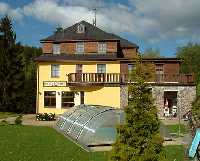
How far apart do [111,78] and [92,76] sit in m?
2.00

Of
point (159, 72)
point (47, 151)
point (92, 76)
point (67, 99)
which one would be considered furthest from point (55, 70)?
point (47, 151)

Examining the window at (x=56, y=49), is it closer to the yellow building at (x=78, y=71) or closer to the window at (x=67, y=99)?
the yellow building at (x=78, y=71)

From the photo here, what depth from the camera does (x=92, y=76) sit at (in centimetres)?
4578

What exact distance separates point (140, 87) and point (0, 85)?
47.2 metres

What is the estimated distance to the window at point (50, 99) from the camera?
47406mm

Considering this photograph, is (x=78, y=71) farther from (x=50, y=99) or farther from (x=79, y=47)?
(x=50, y=99)

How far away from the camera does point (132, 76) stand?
874 cm

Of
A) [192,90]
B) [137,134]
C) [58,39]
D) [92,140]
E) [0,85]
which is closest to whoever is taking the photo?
[137,134]

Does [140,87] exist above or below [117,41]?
below

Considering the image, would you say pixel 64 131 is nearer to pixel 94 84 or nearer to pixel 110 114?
pixel 110 114

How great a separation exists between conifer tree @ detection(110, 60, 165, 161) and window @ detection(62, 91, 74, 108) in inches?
1505

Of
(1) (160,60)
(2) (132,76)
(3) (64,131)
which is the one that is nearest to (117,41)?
(1) (160,60)

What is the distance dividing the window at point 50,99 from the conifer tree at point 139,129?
38.9 meters

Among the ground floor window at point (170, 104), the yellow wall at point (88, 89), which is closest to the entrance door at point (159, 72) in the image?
the ground floor window at point (170, 104)
